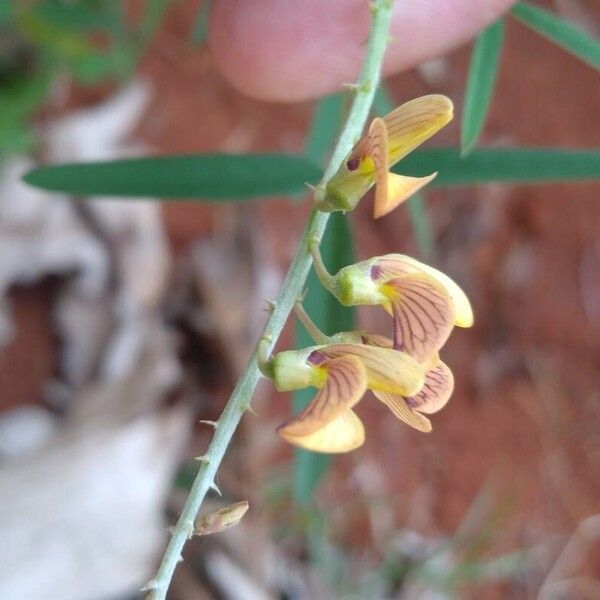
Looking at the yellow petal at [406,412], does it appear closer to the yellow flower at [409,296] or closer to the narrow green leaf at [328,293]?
the yellow flower at [409,296]

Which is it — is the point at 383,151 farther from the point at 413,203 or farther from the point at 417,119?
the point at 413,203

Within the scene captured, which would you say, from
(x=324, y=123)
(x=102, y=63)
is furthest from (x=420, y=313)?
(x=102, y=63)

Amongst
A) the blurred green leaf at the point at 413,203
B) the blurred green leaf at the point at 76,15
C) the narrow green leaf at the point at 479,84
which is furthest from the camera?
the blurred green leaf at the point at 76,15

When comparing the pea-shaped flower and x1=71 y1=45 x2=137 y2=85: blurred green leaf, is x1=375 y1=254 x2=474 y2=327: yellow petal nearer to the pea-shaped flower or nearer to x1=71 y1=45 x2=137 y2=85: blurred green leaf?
the pea-shaped flower

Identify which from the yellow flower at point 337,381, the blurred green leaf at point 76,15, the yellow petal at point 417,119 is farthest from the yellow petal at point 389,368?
the blurred green leaf at point 76,15

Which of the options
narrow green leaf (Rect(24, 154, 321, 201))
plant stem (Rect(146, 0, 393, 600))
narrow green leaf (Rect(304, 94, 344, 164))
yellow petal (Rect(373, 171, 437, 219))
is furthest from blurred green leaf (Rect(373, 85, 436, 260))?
yellow petal (Rect(373, 171, 437, 219))
